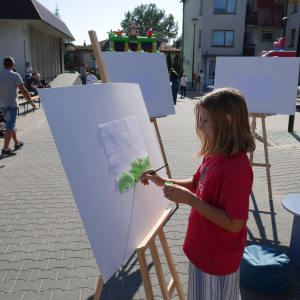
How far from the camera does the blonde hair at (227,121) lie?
152 cm

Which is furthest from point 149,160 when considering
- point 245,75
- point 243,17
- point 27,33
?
point 243,17

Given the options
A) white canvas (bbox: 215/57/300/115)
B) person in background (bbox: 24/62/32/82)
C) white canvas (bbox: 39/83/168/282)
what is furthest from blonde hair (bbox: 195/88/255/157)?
person in background (bbox: 24/62/32/82)

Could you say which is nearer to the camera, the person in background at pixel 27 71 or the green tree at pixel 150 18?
the person in background at pixel 27 71

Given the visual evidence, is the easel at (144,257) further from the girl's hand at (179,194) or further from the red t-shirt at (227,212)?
the girl's hand at (179,194)

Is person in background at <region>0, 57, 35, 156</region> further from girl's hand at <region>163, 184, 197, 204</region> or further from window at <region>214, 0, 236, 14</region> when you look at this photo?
window at <region>214, 0, 236, 14</region>

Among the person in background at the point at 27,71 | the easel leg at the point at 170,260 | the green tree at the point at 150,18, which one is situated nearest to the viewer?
the easel leg at the point at 170,260

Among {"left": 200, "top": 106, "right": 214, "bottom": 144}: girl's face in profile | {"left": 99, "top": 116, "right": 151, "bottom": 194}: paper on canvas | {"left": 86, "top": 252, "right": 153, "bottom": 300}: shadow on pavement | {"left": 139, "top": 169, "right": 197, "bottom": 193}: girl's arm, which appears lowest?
{"left": 86, "top": 252, "right": 153, "bottom": 300}: shadow on pavement

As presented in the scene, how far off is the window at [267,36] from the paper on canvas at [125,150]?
106 feet

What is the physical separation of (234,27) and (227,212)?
102 feet

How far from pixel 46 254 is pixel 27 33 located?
15155 mm

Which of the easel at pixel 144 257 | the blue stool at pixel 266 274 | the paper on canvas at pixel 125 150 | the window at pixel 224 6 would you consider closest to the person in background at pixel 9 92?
the easel at pixel 144 257

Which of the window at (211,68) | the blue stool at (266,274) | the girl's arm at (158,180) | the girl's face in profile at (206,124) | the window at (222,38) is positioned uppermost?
the window at (222,38)

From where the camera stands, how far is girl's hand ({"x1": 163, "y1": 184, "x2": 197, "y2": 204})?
5.20 feet

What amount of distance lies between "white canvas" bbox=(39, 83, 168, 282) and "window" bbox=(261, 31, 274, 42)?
3262 centimetres
